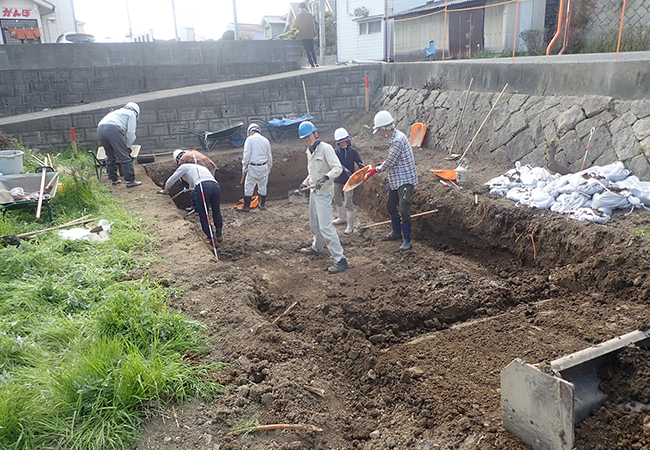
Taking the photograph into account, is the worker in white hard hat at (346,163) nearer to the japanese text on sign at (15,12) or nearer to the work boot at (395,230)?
the work boot at (395,230)

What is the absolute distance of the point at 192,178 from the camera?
6.96 meters

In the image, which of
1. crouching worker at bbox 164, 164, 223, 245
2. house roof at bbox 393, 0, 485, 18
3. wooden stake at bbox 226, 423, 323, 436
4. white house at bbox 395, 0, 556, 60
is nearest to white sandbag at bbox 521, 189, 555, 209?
crouching worker at bbox 164, 164, 223, 245

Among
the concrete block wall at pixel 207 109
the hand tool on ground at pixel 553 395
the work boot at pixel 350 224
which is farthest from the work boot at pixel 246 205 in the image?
the hand tool on ground at pixel 553 395

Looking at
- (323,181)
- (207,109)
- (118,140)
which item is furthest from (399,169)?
(207,109)

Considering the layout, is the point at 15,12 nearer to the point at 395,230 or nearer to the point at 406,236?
the point at 395,230

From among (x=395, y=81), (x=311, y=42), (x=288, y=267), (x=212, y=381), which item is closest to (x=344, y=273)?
(x=288, y=267)

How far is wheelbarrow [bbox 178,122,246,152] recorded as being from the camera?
474 inches

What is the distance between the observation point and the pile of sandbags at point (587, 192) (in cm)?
591

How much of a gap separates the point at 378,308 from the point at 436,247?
2.69 metres

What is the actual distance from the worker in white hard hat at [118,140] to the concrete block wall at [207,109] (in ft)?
9.74

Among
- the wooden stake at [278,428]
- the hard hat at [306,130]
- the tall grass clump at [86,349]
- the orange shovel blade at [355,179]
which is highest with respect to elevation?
the hard hat at [306,130]

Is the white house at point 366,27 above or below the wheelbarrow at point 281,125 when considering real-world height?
above

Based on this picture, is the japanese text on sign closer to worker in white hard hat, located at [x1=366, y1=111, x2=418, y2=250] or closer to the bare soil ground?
the bare soil ground

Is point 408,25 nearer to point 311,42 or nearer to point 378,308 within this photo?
point 311,42
